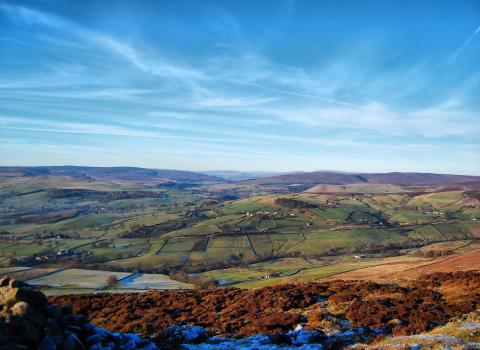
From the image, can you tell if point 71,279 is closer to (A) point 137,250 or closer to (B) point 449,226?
(A) point 137,250

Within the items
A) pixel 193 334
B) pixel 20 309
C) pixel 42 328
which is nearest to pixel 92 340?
pixel 42 328

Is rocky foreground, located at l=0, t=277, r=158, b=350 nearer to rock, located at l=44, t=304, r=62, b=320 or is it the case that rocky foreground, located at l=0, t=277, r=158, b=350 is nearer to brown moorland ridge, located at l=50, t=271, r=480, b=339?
rock, located at l=44, t=304, r=62, b=320

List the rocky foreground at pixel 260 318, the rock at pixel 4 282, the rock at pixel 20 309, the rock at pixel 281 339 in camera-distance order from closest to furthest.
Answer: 1. the rock at pixel 20 309
2. the rocky foreground at pixel 260 318
3. the rock at pixel 4 282
4. the rock at pixel 281 339

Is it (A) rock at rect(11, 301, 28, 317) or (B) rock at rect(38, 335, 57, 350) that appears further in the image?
(A) rock at rect(11, 301, 28, 317)

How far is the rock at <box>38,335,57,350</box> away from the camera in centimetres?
1474

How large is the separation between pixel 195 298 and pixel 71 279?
65.3 metres

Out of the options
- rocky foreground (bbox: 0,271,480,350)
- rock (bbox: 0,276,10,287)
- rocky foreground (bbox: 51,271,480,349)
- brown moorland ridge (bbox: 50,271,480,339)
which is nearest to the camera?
rocky foreground (bbox: 0,271,480,350)

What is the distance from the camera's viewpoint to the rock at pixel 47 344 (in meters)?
14.7

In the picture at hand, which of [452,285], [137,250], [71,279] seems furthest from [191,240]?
[452,285]

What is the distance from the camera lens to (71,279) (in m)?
88.0

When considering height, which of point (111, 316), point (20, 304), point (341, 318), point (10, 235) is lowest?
point (10, 235)

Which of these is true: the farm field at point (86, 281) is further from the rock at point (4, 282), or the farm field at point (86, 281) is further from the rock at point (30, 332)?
the rock at point (30, 332)

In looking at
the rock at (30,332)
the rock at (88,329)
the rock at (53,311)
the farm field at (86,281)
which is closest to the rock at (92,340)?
the rock at (88,329)

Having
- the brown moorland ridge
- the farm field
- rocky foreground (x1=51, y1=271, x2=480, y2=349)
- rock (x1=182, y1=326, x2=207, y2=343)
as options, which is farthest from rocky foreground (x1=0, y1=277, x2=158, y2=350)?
the farm field
